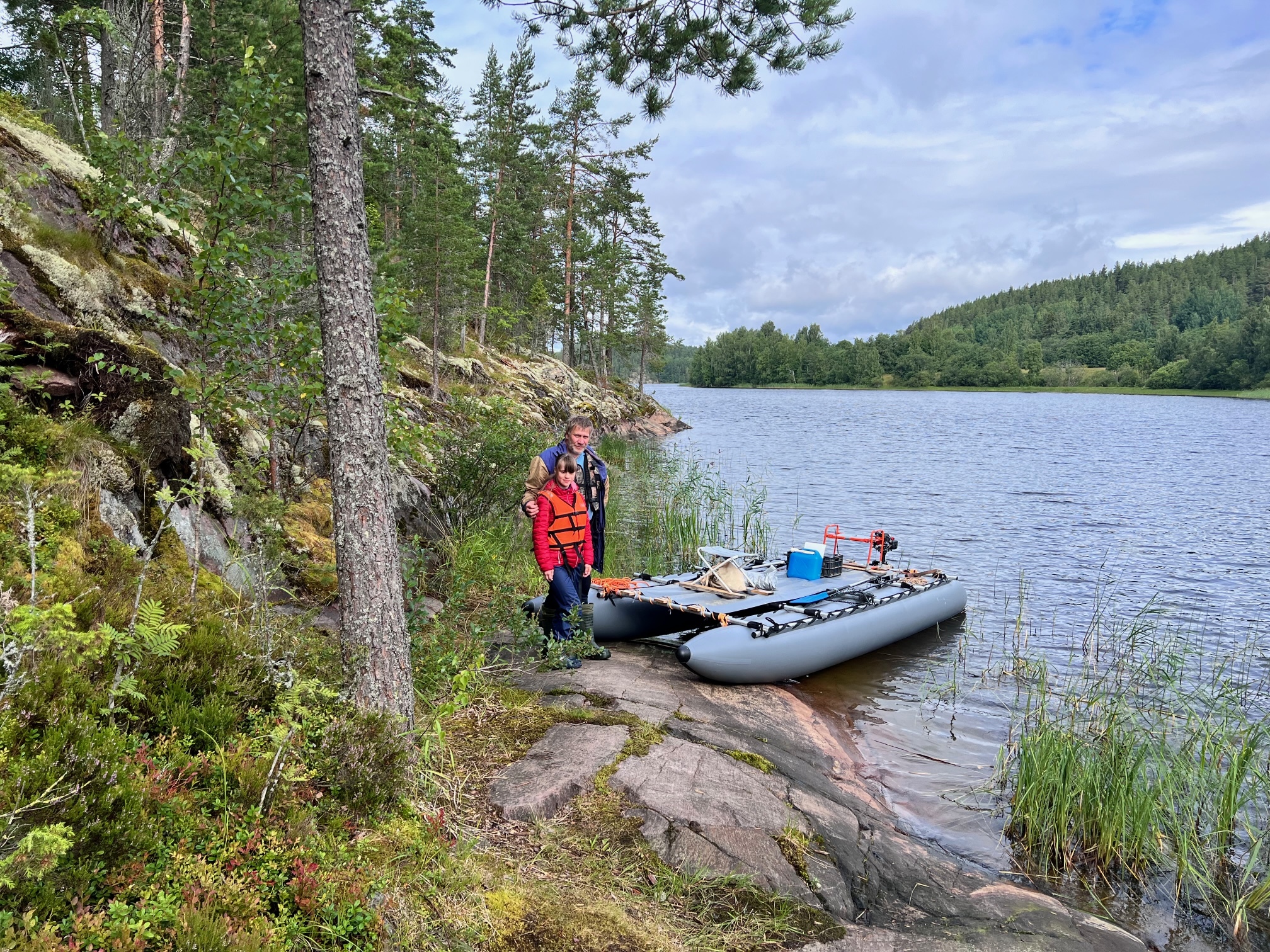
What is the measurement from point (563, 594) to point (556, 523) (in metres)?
0.63

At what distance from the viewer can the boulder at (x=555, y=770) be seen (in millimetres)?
4113

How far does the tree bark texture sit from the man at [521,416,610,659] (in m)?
2.64

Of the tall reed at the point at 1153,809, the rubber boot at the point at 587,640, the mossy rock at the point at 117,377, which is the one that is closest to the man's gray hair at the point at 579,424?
the rubber boot at the point at 587,640

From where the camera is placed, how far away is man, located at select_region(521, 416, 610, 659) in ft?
20.8

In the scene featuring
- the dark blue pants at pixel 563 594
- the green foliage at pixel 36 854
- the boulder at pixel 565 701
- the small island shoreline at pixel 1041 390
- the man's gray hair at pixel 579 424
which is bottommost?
the boulder at pixel 565 701

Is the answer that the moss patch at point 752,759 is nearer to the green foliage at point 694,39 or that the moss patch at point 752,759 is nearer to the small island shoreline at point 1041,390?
the green foliage at point 694,39

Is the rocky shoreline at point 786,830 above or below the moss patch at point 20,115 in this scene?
below

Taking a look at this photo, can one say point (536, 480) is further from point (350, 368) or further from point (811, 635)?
point (811, 635)

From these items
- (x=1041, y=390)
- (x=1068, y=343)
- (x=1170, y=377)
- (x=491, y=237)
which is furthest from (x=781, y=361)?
(x=491, y=237)

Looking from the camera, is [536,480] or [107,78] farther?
[107,78]

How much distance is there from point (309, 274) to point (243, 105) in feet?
3.41

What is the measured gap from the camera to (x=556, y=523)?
20.9ft

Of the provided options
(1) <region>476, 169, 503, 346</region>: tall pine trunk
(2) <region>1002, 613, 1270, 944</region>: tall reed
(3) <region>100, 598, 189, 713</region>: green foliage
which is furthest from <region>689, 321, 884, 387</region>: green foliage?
(3) <region>100, 598, 189, 713</region>: green foliage

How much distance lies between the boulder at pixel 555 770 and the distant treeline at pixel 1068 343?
10903 cm
